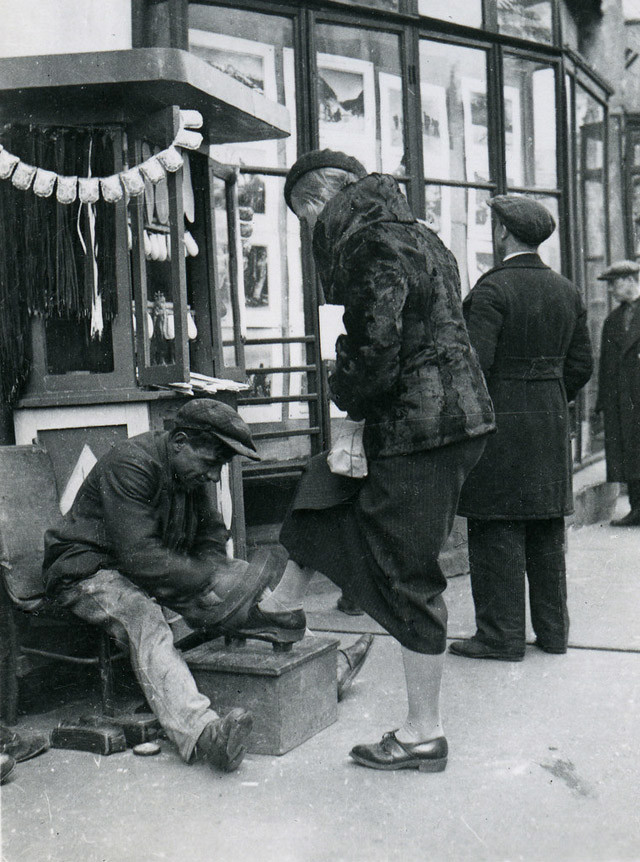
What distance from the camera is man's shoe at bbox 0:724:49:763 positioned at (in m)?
3.67

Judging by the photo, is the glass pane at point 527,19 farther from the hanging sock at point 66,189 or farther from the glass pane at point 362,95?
the hanging sock at point 66,189

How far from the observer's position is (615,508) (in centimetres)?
913

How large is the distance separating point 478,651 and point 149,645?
1.63 m

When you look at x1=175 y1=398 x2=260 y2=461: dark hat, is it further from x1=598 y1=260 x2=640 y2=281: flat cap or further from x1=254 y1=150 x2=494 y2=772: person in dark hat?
x1=598 y1=260 x2=640 y2=281: flat cap

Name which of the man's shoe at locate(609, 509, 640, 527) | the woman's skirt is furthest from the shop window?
the man's shoe at locate(609, 509, 640, 527)

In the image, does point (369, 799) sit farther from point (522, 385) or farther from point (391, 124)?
point (391, 124)

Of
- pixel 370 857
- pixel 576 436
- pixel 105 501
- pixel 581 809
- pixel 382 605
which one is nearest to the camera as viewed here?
pixel 370 857

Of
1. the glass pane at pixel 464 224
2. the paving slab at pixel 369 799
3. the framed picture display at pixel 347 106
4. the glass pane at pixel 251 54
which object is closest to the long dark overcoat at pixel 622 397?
the glass pane at pixel 464 224

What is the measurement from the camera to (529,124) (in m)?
8.23

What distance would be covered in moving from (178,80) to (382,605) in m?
2.27

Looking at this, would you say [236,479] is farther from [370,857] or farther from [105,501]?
[370,857]

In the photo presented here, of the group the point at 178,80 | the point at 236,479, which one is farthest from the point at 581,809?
the point at 178,80

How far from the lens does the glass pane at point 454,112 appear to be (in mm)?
7340

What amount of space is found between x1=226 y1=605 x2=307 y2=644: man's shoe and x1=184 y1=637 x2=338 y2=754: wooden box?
0.18 ft
